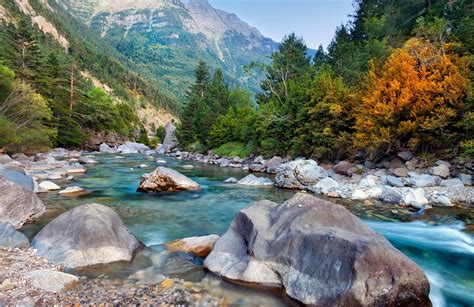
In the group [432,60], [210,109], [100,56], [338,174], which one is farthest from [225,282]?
[100,56]

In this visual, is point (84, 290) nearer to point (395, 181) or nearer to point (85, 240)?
point (85, 240)

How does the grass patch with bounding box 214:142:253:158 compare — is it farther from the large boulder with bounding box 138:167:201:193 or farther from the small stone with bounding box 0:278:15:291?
the small stone with bounding box 0:278:15:291

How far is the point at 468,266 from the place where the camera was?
762cm

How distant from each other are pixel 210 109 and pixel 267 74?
11965 mm

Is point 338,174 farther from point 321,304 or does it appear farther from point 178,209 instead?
point 321,304

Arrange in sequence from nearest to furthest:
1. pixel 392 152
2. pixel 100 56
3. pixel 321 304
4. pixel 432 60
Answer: pixel 321 304 → pixel 432 60 → pixel 392 152 → pixel 100 56

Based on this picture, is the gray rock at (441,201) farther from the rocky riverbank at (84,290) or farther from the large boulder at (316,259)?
the rocky riverbank at (84,290)

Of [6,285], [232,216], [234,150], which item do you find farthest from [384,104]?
[234,150]

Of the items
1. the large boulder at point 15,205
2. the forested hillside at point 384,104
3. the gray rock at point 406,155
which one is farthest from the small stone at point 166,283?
the gray rock at point 406,155

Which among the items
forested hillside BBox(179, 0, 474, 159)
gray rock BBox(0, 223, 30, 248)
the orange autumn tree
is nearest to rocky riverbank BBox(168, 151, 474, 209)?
forested hillside BBox(179, 0, 474, 159)

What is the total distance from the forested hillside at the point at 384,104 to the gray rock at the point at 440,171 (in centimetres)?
131

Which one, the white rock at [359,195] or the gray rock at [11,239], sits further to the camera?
the white rock at [359,195]

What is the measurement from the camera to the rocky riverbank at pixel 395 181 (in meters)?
14.3

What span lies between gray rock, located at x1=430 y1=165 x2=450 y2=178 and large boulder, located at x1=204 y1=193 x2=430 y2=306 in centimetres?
1418
